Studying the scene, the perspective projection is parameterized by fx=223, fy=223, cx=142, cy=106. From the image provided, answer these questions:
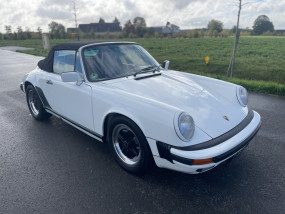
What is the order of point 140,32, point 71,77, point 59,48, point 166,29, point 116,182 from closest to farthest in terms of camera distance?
point 116,182
point 71,77
point 59,48
point 140,32
point 166,29

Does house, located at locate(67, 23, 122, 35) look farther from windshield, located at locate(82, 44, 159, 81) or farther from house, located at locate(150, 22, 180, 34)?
windshield, located at locate(82, 44, 159, 81)

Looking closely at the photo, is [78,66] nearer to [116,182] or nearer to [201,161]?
[116,182]

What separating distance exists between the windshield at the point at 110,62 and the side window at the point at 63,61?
11.6 inches

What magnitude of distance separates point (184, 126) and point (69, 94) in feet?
6.27

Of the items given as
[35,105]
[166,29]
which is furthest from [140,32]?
[35,105]

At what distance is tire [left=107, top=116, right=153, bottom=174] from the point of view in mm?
2459

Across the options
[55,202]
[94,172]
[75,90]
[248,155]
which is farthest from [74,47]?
[248,155]

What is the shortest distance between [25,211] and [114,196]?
2.91 ft

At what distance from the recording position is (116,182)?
2.61 meters

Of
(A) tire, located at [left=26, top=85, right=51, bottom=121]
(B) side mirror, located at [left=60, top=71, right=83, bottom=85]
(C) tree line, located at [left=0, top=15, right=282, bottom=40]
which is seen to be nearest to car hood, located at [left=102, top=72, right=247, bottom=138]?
(B) side mirror, located at [left=60, top=71, right=83, bottom=85]

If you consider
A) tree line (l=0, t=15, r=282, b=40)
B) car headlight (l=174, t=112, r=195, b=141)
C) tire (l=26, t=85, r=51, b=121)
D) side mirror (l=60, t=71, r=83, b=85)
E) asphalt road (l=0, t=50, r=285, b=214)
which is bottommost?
asphalt road (l=0, t=50, r=285, b=214)

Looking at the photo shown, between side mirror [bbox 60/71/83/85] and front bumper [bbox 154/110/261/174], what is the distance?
4.88 ft

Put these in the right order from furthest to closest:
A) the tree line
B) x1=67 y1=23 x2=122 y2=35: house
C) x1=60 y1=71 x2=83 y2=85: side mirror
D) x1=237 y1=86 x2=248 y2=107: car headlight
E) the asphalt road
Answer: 1. x1=67 y1=23 x2=122 y2=35: house
2. the tree line
3. x1=237 y1=86 x2=248 y2=107: car headlight
4. x1=60 y1=71 x2=83 y2=85: side mirror
5. the asphalt road

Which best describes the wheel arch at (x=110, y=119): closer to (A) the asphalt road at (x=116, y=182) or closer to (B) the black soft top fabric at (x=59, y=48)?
(A) the asphalt road at (x=116, y=182)
